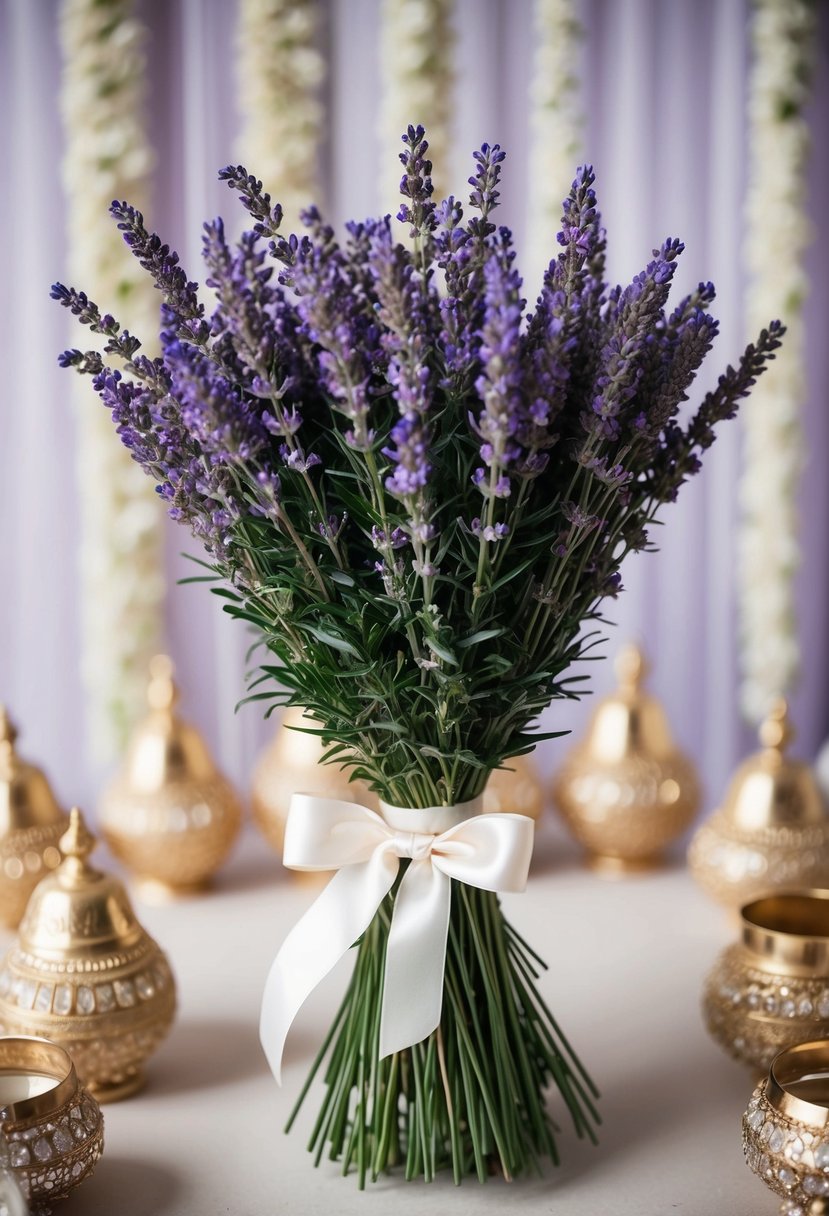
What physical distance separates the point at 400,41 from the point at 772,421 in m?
0.84

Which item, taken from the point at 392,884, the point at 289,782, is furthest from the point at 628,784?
the point at 392,884

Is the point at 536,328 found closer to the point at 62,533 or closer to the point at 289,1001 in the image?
the point at 289,1001

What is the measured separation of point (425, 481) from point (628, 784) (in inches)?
33.4

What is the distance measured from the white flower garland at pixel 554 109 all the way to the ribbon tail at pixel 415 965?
133 centimetres

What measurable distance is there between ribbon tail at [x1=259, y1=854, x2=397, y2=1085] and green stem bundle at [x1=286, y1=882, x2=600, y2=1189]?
0.9 inches

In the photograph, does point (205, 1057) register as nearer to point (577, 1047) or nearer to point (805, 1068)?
point (577, 1047)

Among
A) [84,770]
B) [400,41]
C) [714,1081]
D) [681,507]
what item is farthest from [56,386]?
[714,1081]

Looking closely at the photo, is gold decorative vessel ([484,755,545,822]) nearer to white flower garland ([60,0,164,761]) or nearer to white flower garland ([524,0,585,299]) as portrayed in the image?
white flower garland ([60,0,164,761])

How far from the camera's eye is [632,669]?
4.92 feet

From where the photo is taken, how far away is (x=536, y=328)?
782 millimetres

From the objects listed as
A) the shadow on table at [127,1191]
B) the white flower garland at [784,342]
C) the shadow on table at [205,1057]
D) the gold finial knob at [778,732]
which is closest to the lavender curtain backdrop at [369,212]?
the white flower garland at [784,342]

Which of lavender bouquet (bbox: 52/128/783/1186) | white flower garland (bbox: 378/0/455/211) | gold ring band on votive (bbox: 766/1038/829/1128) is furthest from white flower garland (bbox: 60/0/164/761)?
gold ring band on votive (bbox: 766/1038/829/1128)

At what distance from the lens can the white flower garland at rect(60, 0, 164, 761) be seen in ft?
5.87

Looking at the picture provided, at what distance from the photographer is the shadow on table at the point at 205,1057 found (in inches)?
40.4
